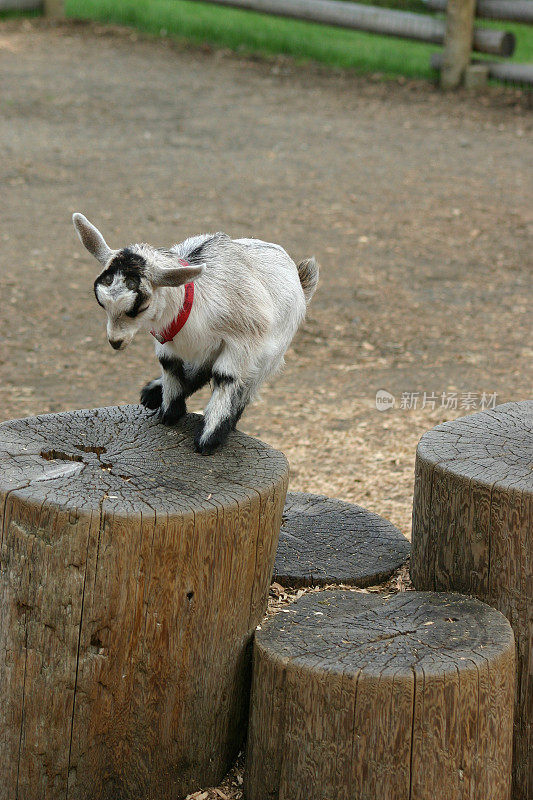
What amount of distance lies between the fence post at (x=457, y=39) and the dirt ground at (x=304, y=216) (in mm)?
341

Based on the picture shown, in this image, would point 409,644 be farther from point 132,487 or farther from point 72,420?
point 72,420

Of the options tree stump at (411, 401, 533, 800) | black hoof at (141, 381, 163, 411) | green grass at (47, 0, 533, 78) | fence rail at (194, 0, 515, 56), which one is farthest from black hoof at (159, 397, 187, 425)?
green grass at (47, 0, 533, 78)

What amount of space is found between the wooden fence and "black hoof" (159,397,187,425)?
895cm

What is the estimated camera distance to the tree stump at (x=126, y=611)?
96.0 inches

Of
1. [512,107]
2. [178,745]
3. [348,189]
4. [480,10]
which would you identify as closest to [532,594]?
[178,745]

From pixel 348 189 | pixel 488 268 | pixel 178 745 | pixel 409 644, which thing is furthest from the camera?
pixel 348 189

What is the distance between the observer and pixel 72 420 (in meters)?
2.94

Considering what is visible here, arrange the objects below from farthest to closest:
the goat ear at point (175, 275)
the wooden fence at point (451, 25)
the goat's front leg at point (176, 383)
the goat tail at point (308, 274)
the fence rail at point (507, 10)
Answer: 1. the wooden fence at point (451, 25)
2. the fence rail at point (507, 10)
3. the goat tail at point (308, 274)
4. the goat's front leg at point (176, 383)
5. the goat ear at point (175, 275)

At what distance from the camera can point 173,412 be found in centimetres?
295

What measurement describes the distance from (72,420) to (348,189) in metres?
5.97

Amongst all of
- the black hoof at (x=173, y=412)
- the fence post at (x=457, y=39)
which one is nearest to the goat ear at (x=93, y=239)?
the black hoof at (x=173, y=412)

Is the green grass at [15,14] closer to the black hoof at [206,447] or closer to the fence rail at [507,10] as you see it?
the fence rail at [507,10]

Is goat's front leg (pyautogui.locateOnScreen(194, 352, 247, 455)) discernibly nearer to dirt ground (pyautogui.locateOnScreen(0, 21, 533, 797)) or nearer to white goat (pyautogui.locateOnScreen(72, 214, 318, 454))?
white goat (pyautogui.locateOnScreen(72, 214, 318, 454))

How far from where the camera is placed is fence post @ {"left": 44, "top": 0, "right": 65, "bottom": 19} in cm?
1263
